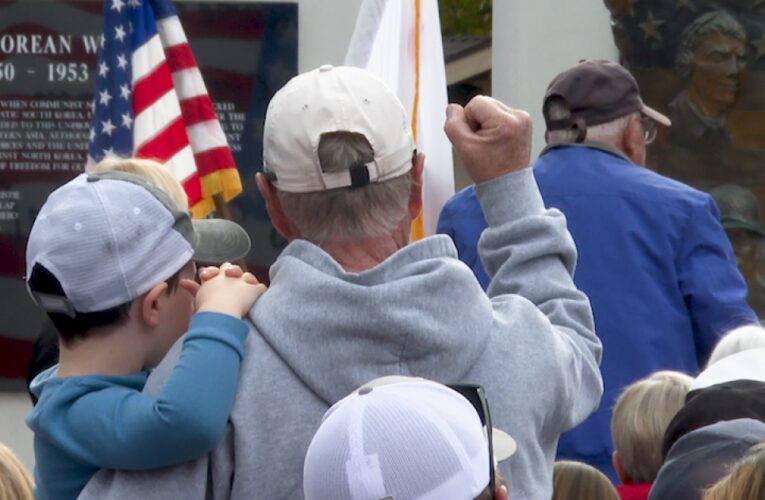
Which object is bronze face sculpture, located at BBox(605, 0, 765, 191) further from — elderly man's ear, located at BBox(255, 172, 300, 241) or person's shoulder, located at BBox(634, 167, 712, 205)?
elderly man's ear, located at BBox(255, 172, 300, 241)

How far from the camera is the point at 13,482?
10.4ft

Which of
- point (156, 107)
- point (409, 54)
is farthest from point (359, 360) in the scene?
point (156, 107)

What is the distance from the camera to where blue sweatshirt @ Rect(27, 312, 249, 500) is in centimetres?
230

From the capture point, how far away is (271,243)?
745cm

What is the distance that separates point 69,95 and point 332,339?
5.34 m

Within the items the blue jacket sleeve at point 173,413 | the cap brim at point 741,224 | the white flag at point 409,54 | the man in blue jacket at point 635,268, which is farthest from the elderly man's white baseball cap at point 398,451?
the cap brim at point 741,224

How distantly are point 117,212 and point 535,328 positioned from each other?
0.61 m

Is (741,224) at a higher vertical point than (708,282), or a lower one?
lower

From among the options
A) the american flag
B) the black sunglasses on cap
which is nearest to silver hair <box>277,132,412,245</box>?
the black sunglasses on cap

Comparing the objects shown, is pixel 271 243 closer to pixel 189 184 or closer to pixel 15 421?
pixel 15 421

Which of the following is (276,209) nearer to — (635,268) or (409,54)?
(635,268)

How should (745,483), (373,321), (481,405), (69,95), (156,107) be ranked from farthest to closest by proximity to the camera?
(69,95), (156,107), (373,321), (481,405), (745,483)

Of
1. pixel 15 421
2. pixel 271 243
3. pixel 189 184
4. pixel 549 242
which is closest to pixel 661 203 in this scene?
pixel 189 184

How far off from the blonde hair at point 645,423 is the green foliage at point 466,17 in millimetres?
7693
